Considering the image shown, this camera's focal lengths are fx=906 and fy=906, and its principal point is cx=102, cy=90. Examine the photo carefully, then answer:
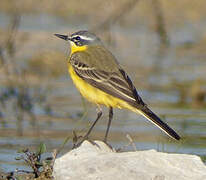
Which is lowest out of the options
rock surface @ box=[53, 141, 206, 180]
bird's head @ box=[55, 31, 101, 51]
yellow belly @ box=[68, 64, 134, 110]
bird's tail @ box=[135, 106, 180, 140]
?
rock surface @ box=[53, 141, 206, 180]

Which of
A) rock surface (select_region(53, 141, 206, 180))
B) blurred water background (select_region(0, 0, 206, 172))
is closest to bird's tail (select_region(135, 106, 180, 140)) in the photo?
blurred water background (select_region(0, 0, 206, 172))

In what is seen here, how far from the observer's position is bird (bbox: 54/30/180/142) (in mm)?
9617

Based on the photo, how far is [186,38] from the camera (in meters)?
18.1

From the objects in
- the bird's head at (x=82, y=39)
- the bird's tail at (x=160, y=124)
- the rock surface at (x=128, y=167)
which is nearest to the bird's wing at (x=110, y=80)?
the bird's tail at (x=160, y=124)

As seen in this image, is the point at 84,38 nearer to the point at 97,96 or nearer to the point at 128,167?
the point at 97,96

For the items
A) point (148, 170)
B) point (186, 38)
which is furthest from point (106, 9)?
point (148, 170)

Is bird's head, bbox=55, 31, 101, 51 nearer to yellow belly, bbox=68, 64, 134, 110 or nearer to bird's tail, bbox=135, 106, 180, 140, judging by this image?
yellow belly, bbox=68, 64, 134, 110

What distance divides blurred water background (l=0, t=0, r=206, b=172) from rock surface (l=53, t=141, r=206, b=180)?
1545 millimetres

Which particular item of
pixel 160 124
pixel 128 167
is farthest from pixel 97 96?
pixel 128 167

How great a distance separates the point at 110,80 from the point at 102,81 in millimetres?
100

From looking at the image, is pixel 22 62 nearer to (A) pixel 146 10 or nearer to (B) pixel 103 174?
(A) pixel 146 10

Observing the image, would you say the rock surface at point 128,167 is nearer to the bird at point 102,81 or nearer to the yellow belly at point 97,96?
the bird at point 102,81

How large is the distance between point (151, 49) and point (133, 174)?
9725 millimetres

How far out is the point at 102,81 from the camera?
1001 centimetres
